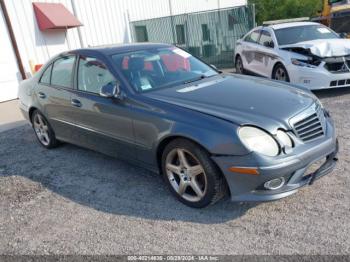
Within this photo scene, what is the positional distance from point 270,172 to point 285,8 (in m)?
39.9

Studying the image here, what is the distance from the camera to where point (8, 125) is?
7.66 m

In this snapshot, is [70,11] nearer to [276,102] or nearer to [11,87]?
[11,87]

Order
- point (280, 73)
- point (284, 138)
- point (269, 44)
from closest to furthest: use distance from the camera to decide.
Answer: point (284, 138) → point (280, 73) → point (269, 44)

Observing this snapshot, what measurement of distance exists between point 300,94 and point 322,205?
1132mm

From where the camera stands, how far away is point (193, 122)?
3.07m

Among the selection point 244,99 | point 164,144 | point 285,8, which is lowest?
point 285,8

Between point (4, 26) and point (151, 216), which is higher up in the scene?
point (4, 26)

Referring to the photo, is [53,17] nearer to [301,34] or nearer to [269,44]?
[269,44]

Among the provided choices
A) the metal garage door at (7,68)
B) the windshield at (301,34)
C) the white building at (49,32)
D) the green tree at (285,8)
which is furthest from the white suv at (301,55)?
the green tree at (285,8)

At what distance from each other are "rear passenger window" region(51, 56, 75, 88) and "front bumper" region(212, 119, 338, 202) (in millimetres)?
2549

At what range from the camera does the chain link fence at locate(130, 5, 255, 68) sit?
1381cm

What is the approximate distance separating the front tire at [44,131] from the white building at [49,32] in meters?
5.88

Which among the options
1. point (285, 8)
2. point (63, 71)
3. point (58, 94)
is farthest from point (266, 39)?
point (285, 8)

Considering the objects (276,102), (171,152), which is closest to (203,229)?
(171,152)
